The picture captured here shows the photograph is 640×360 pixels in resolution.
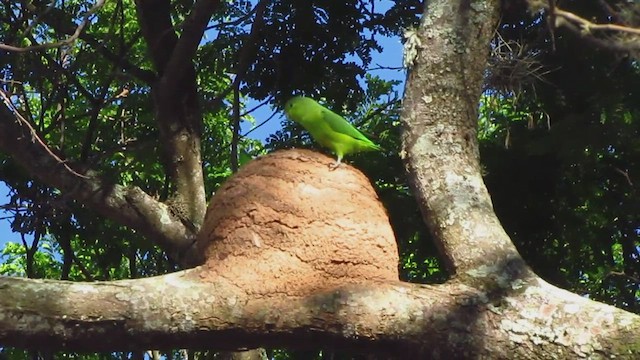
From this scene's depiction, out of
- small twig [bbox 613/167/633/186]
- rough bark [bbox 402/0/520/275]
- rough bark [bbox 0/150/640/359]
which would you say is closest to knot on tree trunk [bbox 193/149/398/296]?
rough bark [bbox 0/150/640/359]

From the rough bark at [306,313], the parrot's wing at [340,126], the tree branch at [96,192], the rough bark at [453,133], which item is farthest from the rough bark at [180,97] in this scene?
the rough bark at [306,313]

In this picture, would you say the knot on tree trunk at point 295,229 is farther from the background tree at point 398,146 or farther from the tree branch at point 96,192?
the tree branch at point 96,192

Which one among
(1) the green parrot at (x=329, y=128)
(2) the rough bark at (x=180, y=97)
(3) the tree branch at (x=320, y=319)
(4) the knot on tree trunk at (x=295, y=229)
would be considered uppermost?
(2) the rough bark at (x=180, y=97)

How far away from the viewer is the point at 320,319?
4.48 m

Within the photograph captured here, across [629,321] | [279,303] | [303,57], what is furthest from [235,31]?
[629,321]

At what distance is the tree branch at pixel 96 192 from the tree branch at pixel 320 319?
267 cm

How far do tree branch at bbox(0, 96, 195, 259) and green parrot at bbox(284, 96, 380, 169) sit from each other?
135cm

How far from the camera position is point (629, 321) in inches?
168

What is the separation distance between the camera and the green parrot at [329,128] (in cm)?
640

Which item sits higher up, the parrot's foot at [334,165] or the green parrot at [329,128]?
the green parrot at [329,128]

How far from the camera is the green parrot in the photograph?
252 inches

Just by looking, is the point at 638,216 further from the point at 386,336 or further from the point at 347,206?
the point at 386,336

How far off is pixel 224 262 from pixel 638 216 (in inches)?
171

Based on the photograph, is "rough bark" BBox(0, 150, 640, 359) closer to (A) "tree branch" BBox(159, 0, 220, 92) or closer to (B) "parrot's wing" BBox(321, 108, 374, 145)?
(B) "parrot's wing" BBox(321, 108, 374, 145)
